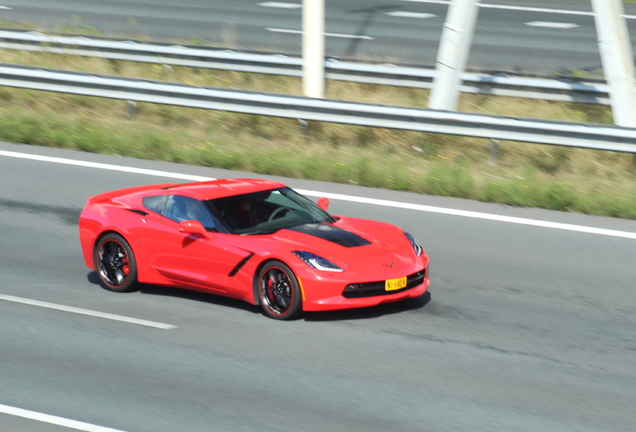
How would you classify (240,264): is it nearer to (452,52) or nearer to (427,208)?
(427,208)

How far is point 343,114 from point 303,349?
299 inches

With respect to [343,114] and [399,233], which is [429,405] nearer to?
[399,233]

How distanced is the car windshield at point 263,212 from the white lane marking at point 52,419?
9.67ft

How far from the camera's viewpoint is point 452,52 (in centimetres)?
1455

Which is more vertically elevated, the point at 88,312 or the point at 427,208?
the point at 427,208

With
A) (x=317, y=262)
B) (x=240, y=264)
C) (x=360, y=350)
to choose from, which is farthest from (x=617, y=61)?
(x=360, y=350)

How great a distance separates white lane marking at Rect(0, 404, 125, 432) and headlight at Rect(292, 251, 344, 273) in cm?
265

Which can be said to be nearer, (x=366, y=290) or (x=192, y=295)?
(x=366, y=290)

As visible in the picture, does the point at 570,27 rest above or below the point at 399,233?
above

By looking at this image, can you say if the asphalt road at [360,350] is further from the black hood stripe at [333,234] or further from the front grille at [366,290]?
the black hood stripe at [333,234]

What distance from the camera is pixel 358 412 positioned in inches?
250

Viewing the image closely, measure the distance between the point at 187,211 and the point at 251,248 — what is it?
1054 mm

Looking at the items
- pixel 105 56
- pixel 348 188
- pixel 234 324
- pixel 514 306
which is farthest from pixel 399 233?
pixel 105 56

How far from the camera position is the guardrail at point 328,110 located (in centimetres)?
1312
